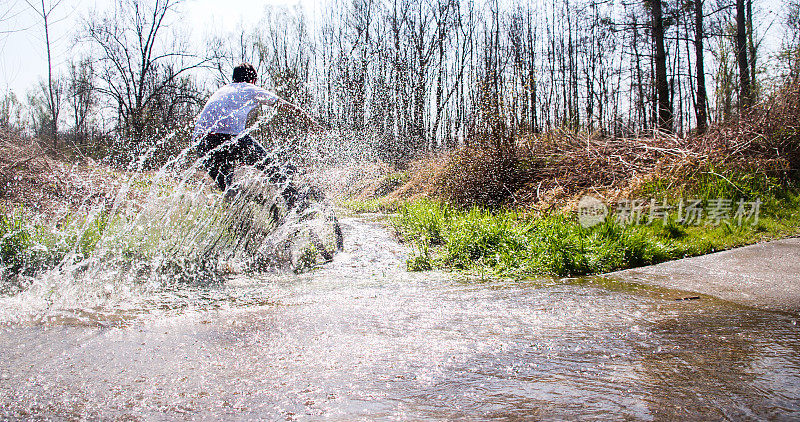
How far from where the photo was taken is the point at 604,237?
4.08 m

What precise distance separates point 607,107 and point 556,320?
21.9 m

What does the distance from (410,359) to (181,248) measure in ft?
8.88

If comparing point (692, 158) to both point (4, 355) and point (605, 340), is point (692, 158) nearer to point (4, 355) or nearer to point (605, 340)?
point (605, 340)

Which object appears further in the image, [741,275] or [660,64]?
[660,64]

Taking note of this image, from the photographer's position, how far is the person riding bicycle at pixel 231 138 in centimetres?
407

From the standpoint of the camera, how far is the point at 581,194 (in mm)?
5754

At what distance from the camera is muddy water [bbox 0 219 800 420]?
4.15 ft

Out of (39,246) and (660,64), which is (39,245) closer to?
(39,246)

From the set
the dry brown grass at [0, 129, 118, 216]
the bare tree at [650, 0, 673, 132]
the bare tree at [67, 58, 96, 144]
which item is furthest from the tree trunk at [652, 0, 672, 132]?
the bare tree at [67, 58, 96, 144]

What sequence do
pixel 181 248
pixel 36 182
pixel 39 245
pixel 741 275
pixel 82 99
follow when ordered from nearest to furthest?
pixel 741 275, pixel 181 248, pixel 39 245, pixel 36 182, pixel 82 99

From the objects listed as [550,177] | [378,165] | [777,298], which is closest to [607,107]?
[378,165]

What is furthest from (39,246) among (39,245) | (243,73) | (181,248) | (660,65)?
(660,65)

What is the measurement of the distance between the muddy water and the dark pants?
1750mm

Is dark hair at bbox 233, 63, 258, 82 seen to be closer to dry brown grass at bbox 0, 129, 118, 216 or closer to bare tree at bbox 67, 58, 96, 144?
dry brown grass at bbox 0, 129, 118, 216
